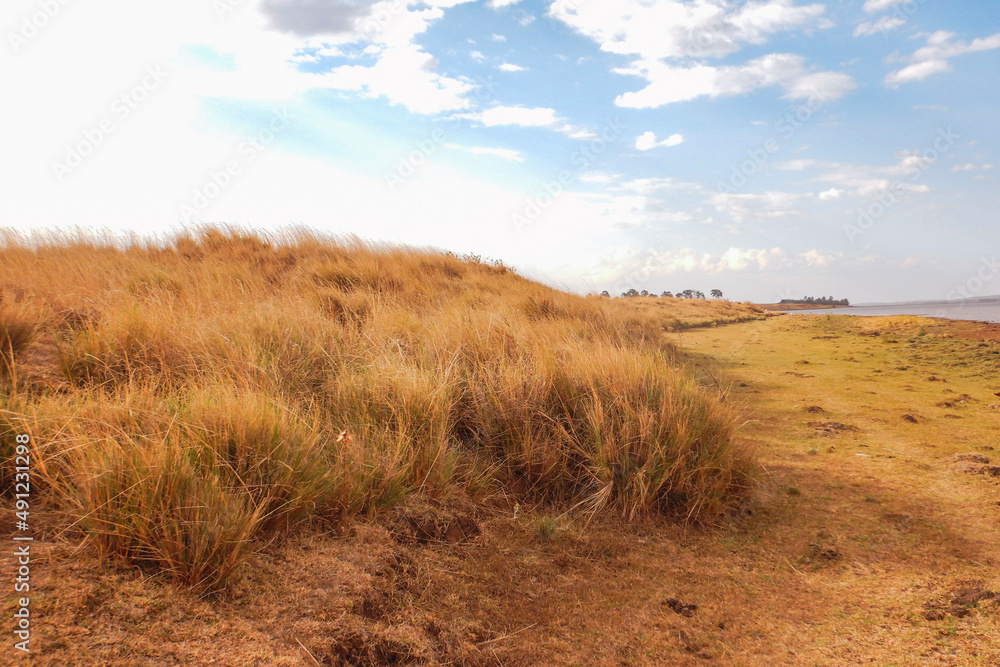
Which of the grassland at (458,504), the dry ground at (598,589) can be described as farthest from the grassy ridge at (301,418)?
the dry ground at (598,589)

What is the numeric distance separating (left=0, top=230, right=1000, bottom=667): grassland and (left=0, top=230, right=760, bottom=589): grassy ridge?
2 cm

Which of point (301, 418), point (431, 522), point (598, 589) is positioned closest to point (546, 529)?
point (598, 589)

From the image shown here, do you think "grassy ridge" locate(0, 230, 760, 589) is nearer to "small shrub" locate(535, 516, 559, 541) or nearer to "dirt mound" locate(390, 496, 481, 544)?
"dirt mound" locate(390, 496, 481, 544)

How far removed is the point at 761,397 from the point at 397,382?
506 cm

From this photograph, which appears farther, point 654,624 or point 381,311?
point 381,311

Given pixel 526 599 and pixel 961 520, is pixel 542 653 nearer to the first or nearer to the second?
pixel 526 599

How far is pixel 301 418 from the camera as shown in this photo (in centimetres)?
296

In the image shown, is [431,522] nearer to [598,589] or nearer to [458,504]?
[458,504]

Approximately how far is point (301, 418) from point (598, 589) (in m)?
1.80

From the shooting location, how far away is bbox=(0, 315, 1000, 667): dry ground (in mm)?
1754

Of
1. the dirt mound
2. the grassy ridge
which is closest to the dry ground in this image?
the dirt mound

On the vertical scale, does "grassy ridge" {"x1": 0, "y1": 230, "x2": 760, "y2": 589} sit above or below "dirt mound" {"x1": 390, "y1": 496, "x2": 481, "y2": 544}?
above

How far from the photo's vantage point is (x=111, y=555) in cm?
192

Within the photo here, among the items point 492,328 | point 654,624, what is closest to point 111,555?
point 654,624
